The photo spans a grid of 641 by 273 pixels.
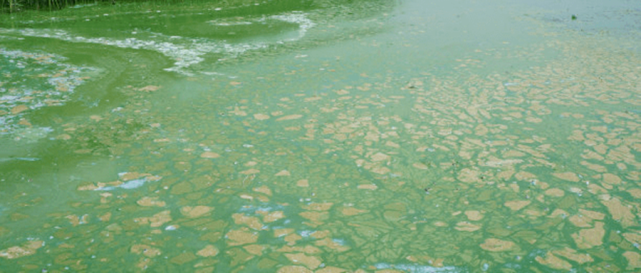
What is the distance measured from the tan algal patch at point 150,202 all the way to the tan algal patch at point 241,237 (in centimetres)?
44

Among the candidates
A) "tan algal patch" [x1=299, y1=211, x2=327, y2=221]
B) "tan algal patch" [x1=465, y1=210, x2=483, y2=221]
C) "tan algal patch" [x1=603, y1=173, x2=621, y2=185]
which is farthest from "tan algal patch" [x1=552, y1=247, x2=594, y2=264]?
"tan algal patch" [x1=299, y1=211, x2=327, y2=221]

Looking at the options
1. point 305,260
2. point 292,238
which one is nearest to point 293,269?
point 305,260

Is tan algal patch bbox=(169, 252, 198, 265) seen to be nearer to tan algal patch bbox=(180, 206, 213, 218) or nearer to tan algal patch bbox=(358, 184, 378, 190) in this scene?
tan algal patch bbox=(180, 206, 213, 218)

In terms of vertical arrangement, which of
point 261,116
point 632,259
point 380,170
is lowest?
point 632,259

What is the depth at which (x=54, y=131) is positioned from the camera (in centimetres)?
327

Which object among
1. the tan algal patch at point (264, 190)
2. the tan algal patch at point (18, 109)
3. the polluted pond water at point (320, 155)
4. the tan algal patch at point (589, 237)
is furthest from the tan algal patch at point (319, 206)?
the tan algal patch at point (18, 109)

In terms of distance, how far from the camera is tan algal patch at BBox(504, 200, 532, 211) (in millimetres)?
2406

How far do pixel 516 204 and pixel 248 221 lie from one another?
1254 millimetres

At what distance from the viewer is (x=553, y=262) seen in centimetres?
201

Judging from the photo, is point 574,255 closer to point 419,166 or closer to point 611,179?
point 611,179

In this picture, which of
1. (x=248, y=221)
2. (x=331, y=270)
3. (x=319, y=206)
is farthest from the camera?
(x=319, y=206)

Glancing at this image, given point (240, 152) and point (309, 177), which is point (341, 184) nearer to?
point (309, 177)

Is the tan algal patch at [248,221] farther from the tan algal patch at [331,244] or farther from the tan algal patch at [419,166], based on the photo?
the tan algal patch at [419,166]

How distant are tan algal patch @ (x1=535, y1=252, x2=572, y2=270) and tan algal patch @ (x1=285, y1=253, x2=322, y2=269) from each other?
0.87 metres
